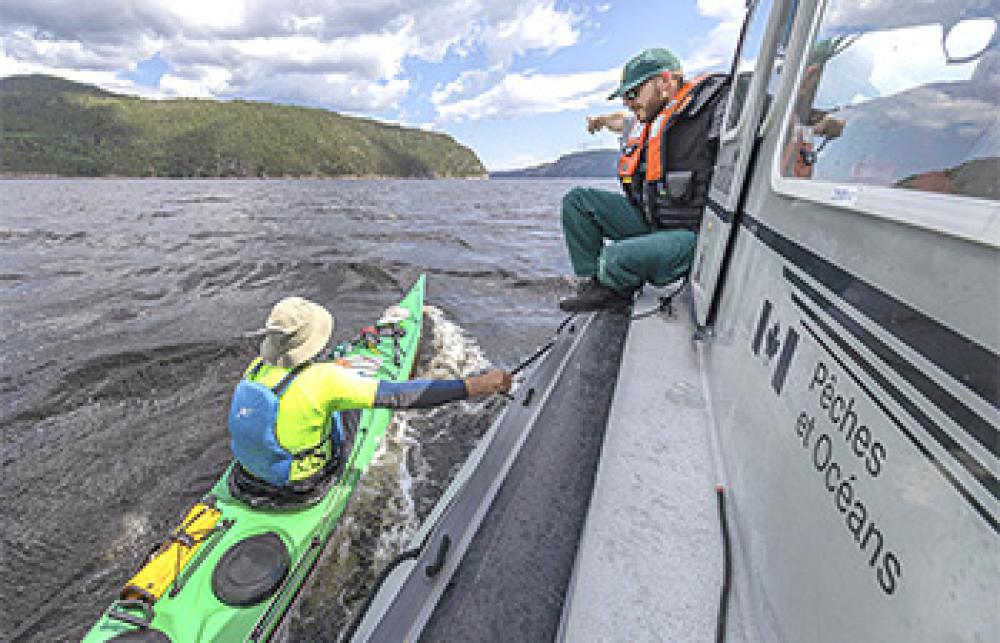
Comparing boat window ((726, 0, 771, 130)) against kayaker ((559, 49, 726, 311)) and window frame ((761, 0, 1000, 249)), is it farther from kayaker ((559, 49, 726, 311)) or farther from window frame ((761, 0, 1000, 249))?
window frame ((761, 0, 1000, 249))

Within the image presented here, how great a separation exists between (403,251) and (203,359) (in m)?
10.1

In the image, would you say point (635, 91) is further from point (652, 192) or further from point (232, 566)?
point (232, 566)

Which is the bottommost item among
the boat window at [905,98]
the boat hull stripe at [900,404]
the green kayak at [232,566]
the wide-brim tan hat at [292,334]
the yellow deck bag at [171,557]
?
the green kayak at [232,566]

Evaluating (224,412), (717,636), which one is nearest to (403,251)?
(224,412)

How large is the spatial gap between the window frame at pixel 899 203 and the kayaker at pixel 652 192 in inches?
76.9

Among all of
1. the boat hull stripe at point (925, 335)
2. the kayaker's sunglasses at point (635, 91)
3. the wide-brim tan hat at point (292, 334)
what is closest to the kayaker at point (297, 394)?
the wide-brim tan hat at point (292, 334)

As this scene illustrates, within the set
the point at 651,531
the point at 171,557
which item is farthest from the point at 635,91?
the point at 171,557

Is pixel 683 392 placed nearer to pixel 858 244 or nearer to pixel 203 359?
pixel 858 244

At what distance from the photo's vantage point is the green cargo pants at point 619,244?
4027mm

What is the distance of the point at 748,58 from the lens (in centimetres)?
328

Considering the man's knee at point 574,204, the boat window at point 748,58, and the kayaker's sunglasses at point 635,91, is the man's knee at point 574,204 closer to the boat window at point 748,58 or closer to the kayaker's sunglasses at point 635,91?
the kayaker's sunglasses at point 635,91

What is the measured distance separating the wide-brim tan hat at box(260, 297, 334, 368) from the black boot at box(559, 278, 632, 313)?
2389 millimetres

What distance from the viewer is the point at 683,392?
2.83m

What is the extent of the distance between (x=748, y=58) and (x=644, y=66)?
900 millimetres
